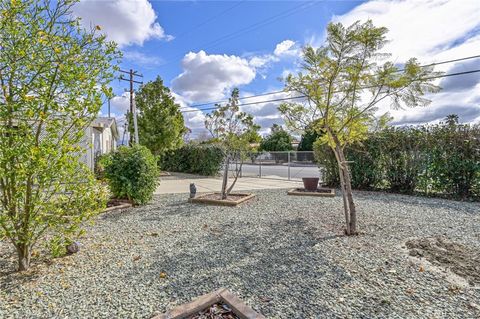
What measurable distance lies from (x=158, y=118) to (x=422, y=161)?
42.5ft

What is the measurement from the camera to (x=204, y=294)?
2.23 m

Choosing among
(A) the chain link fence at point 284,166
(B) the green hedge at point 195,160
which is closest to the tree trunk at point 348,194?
(A) the chain link fence at point 284,166

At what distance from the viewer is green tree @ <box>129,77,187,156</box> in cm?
1462

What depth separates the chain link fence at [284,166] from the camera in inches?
539

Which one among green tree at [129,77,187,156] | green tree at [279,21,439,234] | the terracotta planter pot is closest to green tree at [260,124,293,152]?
green tree at [129,77,187,156]

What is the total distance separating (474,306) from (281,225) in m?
2.64

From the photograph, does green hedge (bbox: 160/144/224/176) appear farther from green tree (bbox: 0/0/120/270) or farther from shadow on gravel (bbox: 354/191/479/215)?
green tree (bbox: 0/0/120/270)

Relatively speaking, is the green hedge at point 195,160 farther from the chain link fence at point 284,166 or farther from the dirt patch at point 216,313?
the dirt patch at point 216,313

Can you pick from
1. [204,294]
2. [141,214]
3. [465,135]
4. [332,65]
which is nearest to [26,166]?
[204,294]

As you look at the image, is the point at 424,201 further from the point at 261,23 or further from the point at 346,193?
the point at 261,23

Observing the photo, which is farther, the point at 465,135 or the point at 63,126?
the point at 465,135

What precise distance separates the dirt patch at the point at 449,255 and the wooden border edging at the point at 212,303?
2236mm

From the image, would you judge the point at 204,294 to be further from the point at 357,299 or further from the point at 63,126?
the point at 63,126

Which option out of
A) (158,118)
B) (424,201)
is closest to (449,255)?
(424,201)
